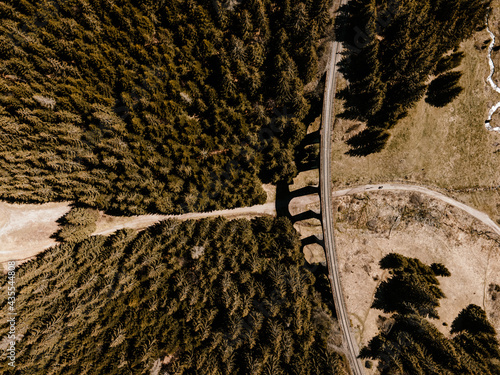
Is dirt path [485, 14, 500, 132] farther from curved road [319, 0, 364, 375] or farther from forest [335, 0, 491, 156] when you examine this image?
curved road [319, 0, 364, 375]

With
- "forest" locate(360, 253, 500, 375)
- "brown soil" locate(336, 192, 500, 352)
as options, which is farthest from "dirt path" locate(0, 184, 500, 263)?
"forest" locate(360, 253, 500, 375)

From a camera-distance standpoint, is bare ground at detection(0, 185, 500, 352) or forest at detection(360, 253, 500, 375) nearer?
forest at detection(360, 253, 500, 375)

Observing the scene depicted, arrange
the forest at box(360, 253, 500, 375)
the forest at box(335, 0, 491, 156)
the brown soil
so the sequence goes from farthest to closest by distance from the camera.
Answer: the brown soil
the forest at box(335, 0, 491, 156)
the forest at box(360, 253, 500, 375)

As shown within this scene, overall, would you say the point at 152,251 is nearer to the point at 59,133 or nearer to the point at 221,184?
the point at 221,184

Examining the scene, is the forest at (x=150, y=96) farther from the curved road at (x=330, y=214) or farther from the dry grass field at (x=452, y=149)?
the dry grass field at (x=452, y=149)

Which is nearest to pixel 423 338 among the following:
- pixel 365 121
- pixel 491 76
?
pixel 365 121

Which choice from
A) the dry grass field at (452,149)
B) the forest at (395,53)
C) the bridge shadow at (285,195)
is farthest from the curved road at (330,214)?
the dry grass field at (452,149)

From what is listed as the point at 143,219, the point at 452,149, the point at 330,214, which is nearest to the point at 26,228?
the point at 143,219
